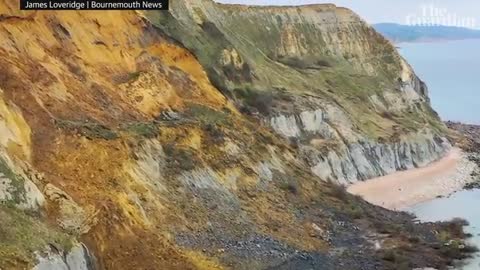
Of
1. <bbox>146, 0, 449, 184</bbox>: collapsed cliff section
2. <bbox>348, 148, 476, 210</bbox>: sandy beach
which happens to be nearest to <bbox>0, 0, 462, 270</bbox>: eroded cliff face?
<bbox>146, 0, 449, 184</bbox>: collapsed cliff section

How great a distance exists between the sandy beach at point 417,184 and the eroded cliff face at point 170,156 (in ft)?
5.40

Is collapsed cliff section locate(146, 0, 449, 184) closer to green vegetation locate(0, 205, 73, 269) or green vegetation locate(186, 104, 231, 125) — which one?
green vegetation locate(186, 104, 231, 125)

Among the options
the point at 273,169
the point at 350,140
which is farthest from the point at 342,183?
the point at 273,169

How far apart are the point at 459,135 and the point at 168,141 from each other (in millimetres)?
52101

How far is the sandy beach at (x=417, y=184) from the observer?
50.6 meters

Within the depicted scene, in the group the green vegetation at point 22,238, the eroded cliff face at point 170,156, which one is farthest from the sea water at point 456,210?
the green vegetation at point 22,238

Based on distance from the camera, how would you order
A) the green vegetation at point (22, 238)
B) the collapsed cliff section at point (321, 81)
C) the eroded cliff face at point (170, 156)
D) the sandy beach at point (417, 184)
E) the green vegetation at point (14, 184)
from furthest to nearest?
the collapsed cliff section at point (321, 81)
the sandy beach at point (417, 184)
the eroded cliff face at point (170, 156)
the green vegetation at point (14, 184)
the green vegetation at point (22, 238)

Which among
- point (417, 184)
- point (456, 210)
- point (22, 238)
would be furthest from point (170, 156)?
point (417, 184)

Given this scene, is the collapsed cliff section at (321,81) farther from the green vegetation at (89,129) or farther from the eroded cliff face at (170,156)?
the green vegetation at (89,129)

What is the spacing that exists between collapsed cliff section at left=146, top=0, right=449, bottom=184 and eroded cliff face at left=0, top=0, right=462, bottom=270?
Answer: 0.80 ft

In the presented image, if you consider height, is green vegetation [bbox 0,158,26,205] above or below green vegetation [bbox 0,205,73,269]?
above

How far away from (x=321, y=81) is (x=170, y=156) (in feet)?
105

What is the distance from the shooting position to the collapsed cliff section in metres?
52.2

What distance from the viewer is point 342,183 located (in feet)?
172
